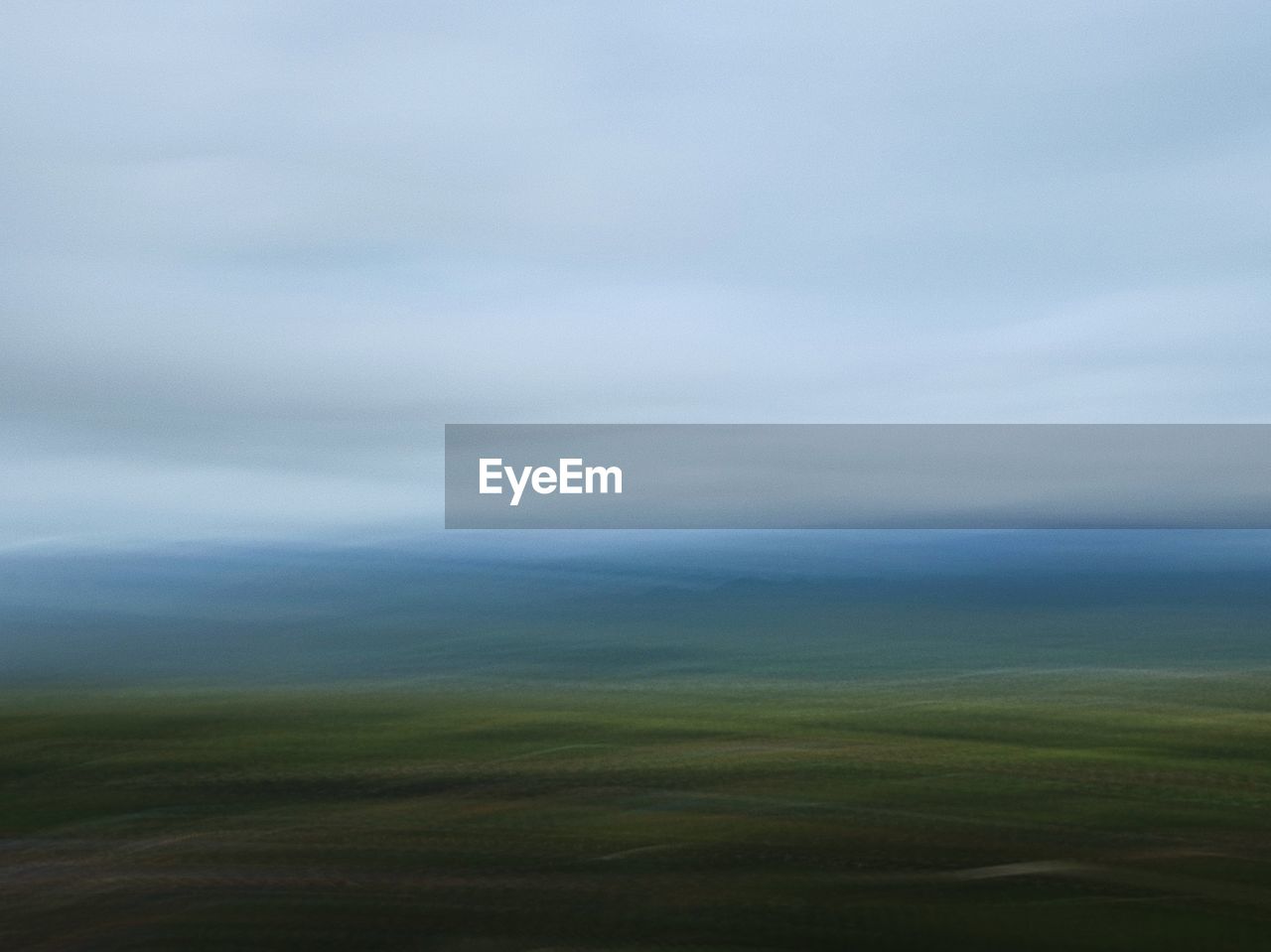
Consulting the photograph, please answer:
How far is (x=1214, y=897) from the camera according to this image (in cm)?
618

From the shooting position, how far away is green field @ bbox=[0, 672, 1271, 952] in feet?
19.4

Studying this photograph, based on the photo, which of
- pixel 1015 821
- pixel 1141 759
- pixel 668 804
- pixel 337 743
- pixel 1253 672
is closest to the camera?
pixel 1015 821

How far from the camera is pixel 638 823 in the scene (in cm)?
750

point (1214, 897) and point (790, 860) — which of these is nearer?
point (1214, 897)

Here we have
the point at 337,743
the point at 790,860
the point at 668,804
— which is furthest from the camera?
the point at 337,743

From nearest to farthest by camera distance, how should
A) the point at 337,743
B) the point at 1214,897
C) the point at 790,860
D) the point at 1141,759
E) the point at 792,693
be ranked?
the point at 1214,897
the point at 790,860
the point at 1141,759
the point at 337,743
the point at 792,693

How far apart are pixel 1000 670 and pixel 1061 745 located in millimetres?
3987

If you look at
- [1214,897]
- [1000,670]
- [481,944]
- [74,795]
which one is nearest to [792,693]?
[1000,670]

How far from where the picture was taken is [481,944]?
5703 mm

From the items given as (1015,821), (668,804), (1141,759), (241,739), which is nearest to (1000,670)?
(1141,759)

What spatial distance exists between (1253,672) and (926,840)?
8.61 meters

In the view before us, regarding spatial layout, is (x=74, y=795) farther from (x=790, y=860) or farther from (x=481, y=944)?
(x=790, y=860)

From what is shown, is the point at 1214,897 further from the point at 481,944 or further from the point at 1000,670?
the point at 1000,670

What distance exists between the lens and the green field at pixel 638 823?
5.92 m
